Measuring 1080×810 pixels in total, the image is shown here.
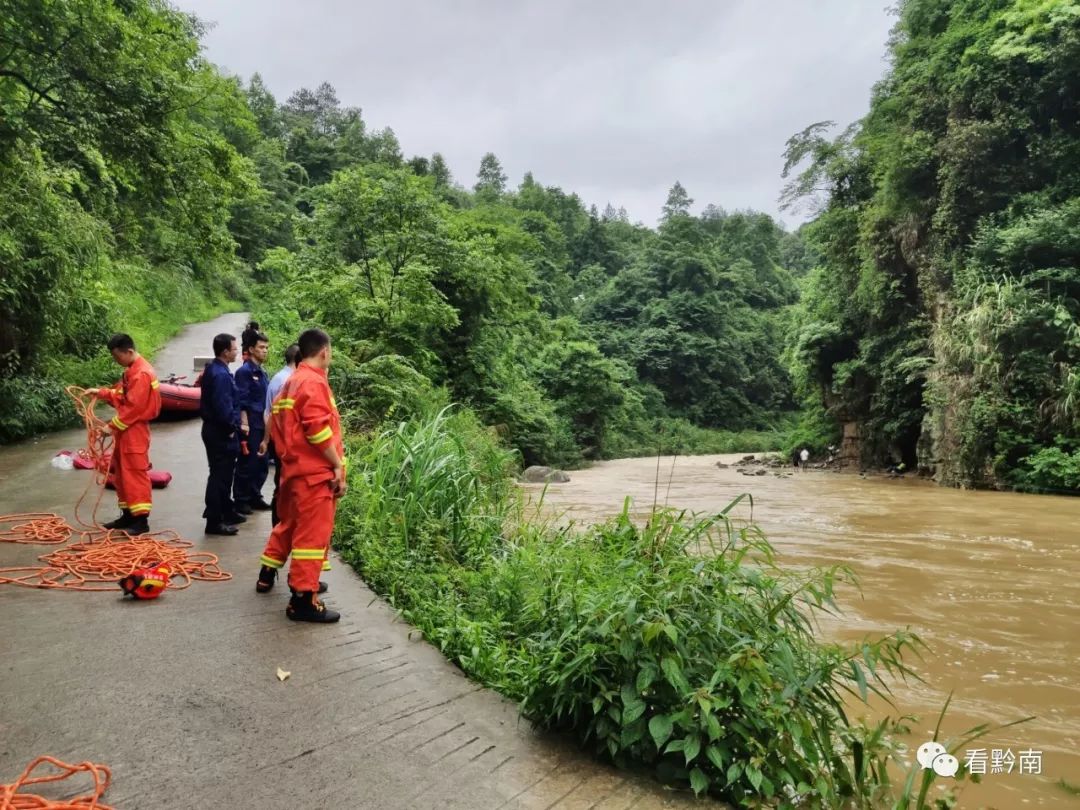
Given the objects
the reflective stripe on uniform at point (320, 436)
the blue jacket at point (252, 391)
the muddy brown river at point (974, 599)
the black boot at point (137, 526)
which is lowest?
the muddy brown river at point (974, 599)

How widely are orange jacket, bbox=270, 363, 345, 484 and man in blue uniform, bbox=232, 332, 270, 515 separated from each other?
7.31ft

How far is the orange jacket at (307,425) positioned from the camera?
399cm

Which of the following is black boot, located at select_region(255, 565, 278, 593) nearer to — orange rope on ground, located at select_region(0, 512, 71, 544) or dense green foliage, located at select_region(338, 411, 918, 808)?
dense green foliage, located at select_region(338, 411, 918, 808)

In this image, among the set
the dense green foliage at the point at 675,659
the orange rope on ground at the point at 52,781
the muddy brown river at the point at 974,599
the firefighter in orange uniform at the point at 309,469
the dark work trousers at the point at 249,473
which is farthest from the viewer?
the dark work trousers at the point at 249,473

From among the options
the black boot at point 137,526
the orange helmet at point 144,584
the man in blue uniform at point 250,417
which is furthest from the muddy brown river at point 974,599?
the black boot at point 137,526

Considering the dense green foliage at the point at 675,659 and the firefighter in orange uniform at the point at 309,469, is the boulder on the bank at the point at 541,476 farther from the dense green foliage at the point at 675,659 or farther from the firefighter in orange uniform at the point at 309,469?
the firefighter in orange uniform at the point at 309,469

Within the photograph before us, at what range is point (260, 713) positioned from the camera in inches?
116

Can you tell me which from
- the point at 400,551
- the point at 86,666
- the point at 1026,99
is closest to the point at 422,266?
the point at 400,551

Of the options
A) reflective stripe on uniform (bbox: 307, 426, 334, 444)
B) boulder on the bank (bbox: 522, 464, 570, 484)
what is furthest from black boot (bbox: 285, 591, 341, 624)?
boulder on the bank (bbox: 522, 464, 570, 484)

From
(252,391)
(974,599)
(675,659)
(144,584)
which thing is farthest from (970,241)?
(144,584)

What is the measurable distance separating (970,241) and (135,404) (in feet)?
63.1

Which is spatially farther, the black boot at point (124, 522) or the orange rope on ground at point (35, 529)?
the black boot at point (124, 522)

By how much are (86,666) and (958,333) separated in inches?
741

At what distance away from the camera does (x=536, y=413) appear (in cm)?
2442
